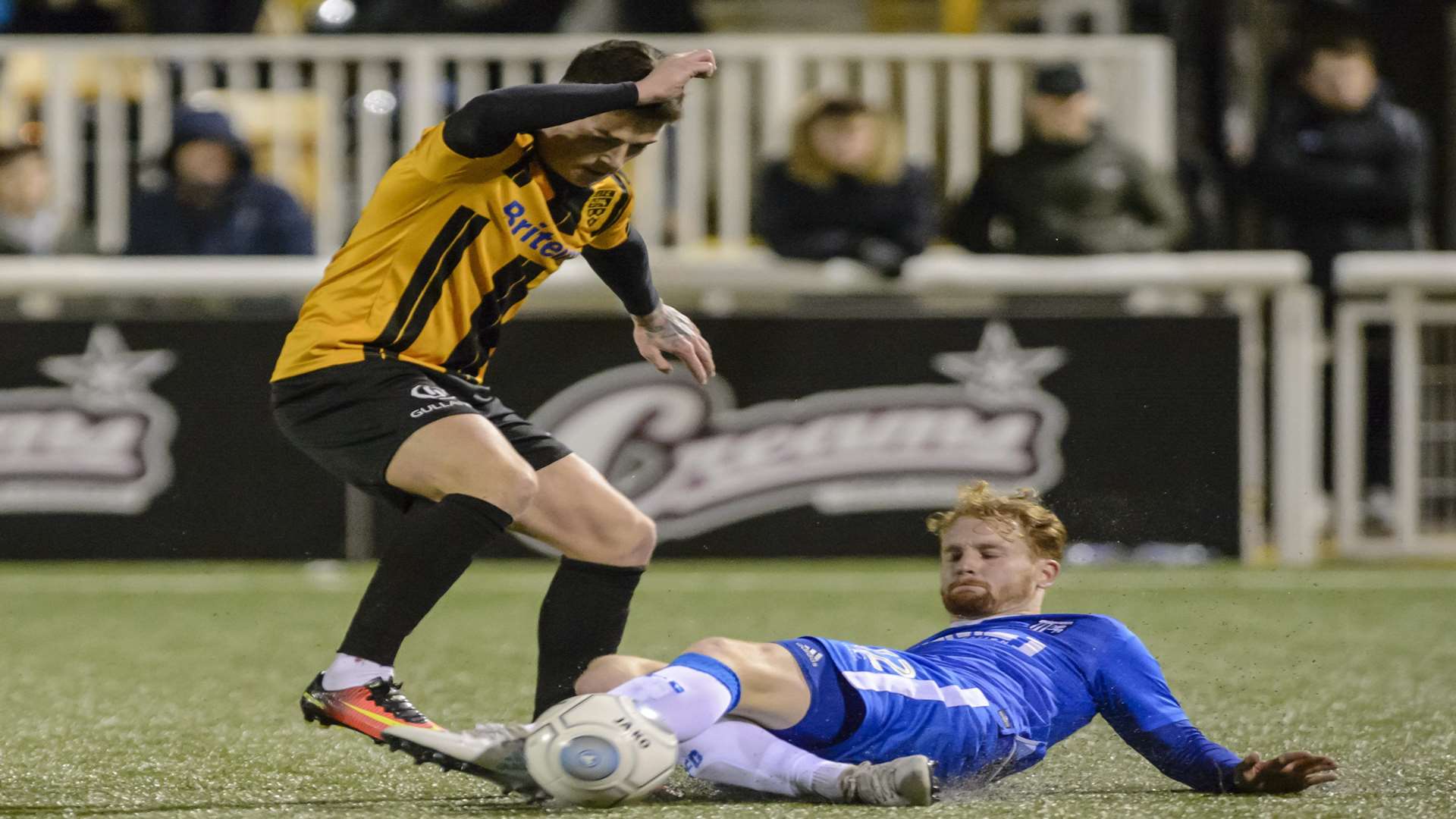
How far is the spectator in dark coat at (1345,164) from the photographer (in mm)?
9047

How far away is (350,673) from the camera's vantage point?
12.6 ft

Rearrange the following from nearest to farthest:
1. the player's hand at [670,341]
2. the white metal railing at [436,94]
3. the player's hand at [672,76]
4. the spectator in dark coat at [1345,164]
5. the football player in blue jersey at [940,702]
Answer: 1. the football player in blue jersey at [940,702]
2. the player's hand at [672,76]
3. the player's hand at [670,341]
4. the spectator in dark coat at [1345,164]
5. the white metal railing at [436,94]

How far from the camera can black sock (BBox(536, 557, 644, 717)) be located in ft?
13.7

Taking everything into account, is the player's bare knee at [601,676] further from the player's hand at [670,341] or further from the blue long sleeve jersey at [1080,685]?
the player's hand at [670,341]

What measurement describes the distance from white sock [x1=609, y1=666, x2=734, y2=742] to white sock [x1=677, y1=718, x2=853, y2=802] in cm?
13

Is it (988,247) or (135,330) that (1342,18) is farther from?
(135,330)

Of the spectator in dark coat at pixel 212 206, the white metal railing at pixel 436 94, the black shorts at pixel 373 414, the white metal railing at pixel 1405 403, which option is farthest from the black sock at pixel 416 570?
the white metal railing at pixel 1405 403

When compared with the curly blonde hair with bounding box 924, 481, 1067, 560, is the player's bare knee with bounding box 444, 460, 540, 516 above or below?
above

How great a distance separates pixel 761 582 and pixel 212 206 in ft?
9.28

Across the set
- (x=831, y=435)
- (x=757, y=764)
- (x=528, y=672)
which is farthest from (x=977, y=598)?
(x=831, y=435)

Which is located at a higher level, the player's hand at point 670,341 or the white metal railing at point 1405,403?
the player's hand at point 670,341

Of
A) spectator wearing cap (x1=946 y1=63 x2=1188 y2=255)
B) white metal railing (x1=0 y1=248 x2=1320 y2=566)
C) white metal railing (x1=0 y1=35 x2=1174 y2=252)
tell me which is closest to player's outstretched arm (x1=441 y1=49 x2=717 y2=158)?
white metal railing (x1=0 y1=248 x2=1320 y2=566)

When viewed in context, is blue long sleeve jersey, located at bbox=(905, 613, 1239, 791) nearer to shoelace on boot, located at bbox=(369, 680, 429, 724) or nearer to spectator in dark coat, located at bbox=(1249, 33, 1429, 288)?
shoelace on boot, located at bbox=(369, 680, 429, 724)

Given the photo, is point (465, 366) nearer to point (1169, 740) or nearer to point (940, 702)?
point (940, 702)
